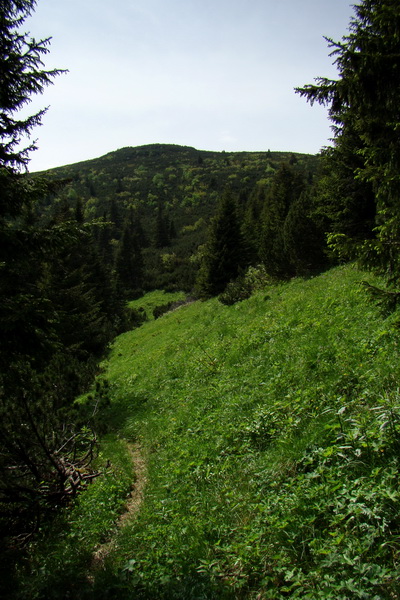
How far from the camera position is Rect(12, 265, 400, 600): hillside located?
3668mm

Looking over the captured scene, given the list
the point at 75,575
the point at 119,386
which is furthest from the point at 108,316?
the point at 75,575

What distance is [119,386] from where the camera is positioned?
14.5 m

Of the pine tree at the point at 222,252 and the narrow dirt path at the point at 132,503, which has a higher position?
the pine tree at the point at 222,252

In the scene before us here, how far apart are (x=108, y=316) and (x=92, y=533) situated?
30.9m

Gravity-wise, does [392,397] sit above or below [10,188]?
below

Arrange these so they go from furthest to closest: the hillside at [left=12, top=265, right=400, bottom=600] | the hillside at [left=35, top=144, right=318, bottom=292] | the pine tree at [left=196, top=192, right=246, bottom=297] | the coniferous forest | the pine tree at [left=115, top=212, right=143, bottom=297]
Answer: the hillside at [left=35, top=144, right=318, bottom=292] < the pine tree at [left=115, top=212, right=143, bottom=297] < the pine tree at [left=196, top=192, right=246, bottom=297] < the coniferous forest < the hillside at [left=12, top=265, right=400, bottom=600]

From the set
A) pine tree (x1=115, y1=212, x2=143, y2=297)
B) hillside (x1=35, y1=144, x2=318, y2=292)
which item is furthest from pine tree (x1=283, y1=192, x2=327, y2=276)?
pine tree (x1=115, y1=212, x2=143, y2=297)

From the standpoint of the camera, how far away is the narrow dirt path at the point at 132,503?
546cm

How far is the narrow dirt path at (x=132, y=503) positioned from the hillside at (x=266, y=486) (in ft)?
0.32

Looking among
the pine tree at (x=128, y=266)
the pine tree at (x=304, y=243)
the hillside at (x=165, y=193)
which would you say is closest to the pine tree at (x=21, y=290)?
the pine tree at (x=304, y=243)

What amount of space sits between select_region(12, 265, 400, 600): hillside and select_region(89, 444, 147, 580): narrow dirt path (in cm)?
10

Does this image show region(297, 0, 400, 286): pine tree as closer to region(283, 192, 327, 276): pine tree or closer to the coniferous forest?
the coniferous forest

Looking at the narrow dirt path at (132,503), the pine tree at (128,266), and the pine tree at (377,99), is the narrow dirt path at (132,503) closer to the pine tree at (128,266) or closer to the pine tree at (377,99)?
the pine tree at (377,99)

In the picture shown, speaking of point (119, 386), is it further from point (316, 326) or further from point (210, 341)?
point (316, 326)
